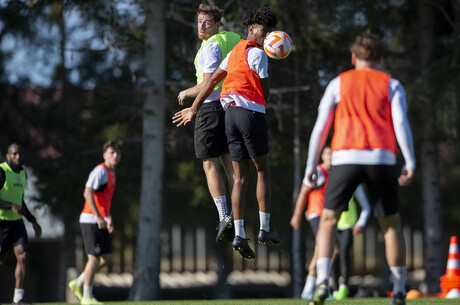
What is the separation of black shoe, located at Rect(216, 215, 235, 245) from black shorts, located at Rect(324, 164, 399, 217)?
2523 millimetres

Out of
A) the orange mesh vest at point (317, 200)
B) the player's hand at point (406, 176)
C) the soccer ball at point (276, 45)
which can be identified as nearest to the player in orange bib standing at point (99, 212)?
the orange mesh vest at point (317, 200)

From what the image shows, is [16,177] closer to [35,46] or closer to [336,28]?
[336,28]

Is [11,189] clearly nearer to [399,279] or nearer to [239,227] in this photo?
[239,227]

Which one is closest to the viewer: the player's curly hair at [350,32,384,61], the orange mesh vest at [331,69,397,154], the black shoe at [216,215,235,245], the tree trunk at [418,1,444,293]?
the orange mesh vest at [331,69,397,154]

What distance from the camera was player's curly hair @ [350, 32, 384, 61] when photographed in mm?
6656

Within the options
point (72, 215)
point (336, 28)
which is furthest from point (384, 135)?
point (72, 215)

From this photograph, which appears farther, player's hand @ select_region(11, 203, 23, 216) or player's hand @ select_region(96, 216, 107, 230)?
player's hand @ select_region(96, 216, 107, 230)

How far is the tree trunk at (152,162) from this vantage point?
18859 mm

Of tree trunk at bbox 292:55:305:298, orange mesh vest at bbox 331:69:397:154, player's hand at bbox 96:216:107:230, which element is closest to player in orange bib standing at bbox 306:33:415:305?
orange mesh vest at bbox 331:69:397:154

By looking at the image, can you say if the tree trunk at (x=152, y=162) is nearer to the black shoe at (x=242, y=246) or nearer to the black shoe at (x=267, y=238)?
the black shoe at (x=267, y=238)

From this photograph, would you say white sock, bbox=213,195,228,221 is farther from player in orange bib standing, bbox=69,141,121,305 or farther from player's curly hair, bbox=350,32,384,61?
player in orange bib standing, bbox=69,141,121,305

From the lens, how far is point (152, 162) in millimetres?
19016

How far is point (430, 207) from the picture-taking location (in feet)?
68.2

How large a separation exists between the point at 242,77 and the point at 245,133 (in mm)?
555
